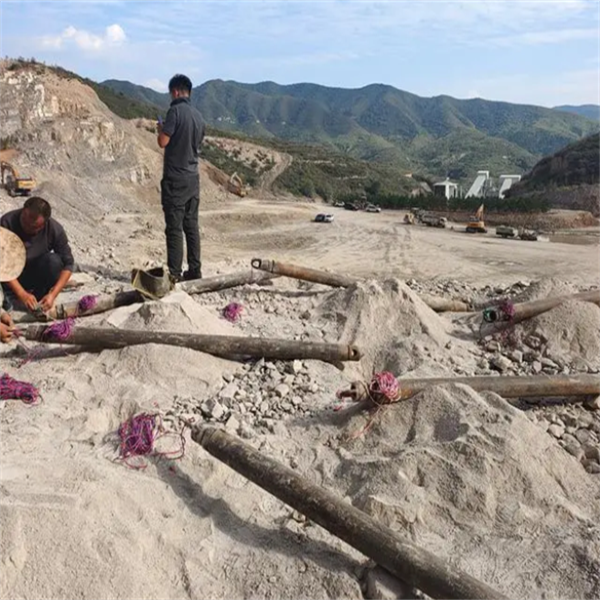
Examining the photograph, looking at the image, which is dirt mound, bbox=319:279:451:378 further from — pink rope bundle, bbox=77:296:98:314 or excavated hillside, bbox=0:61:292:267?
excavated hillside, bbox=0:61:292:267

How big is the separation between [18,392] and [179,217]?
285 centimetres

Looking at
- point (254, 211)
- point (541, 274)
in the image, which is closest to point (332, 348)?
point (541, 274)

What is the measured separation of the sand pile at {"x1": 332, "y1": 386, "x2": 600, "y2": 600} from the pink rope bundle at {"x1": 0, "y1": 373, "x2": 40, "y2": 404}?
213 cm

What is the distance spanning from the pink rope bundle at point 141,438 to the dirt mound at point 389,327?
1.92 m

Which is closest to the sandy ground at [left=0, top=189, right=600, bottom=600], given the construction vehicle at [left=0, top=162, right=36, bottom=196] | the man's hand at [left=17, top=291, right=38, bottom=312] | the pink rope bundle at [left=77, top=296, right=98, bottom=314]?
the pink rope bundle at [left=77, top=296, right=98, bottom=314]

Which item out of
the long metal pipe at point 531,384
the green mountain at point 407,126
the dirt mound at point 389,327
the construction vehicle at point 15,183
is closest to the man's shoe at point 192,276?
the dirt mound at point 389,327

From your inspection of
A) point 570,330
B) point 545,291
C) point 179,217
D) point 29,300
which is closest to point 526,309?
point 570,330

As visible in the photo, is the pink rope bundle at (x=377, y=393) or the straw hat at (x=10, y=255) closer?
the pink rope bundle at (x=377, y=393)

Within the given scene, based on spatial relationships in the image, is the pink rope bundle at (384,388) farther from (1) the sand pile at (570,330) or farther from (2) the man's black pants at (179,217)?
(2) the man's black pants at (179,217)

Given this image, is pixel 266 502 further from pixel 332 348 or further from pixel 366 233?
pixel 366 233

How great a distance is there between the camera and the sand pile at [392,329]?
16.7 feet

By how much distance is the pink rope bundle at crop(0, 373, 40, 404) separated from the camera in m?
4.08

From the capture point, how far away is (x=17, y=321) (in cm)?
513

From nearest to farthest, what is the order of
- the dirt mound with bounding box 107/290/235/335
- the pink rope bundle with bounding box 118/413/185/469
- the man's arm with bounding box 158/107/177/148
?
the pink rope bundle with bounding box 118/413/185/469
the dirt mound with bounding box 107/290/235/335
the man's arm with bounding box 158/107/177/148
